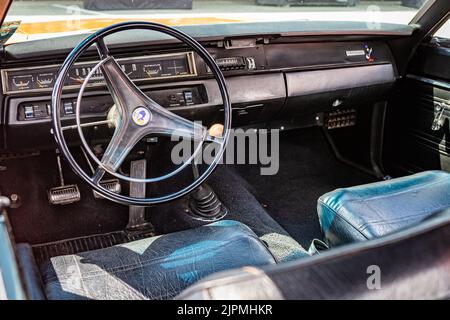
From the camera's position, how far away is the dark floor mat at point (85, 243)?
2.60 m

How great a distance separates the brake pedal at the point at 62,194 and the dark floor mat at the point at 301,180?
3.50ft

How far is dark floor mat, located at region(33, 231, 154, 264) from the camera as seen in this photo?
2.60 metres

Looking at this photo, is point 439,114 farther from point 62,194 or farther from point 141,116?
point 62,194

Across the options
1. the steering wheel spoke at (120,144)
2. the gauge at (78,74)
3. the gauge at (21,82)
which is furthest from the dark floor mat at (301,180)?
the gauge at (21,82)

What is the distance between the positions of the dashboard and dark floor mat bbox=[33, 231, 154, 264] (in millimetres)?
511

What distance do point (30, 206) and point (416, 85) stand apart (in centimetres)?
217

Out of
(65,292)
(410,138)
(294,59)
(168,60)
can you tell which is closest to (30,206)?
(168,60)

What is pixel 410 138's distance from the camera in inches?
129

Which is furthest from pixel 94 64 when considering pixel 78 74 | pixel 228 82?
pixel 228 82

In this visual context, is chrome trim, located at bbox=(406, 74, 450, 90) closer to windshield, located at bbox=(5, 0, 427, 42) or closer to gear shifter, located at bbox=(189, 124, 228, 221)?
windshield, located at bbox=(5, 0, 427, 42)

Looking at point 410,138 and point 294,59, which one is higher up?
point 294,59

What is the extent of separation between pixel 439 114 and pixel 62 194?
1.99 metres

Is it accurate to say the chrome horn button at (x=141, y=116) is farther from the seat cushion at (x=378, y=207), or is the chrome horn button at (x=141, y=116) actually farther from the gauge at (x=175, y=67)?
the seat cushion at (x=378, y=207)
